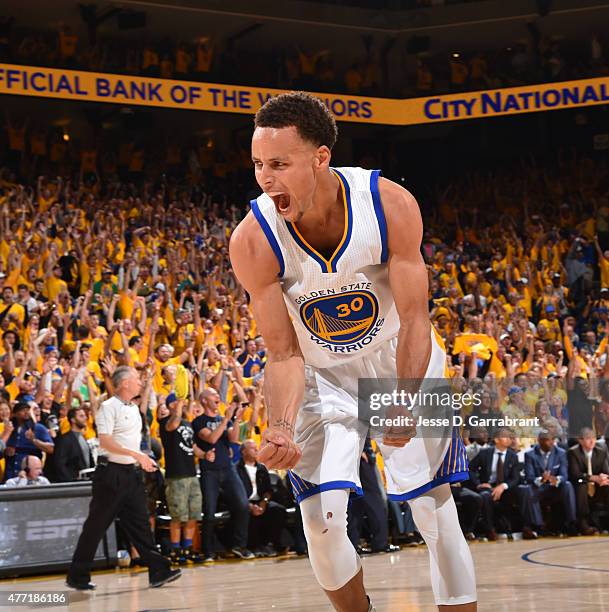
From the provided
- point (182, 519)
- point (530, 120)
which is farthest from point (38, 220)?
point (530, 120)

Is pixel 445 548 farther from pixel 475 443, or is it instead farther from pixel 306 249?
pixel 475 443

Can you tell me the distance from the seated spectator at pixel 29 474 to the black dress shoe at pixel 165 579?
1784 mm

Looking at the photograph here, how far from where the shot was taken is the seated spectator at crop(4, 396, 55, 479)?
10422 mm

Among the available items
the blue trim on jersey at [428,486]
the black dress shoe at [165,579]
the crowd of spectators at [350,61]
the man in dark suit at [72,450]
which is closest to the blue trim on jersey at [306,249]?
the blue trim on jersey at [428,486]

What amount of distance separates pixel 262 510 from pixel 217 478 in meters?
0.68

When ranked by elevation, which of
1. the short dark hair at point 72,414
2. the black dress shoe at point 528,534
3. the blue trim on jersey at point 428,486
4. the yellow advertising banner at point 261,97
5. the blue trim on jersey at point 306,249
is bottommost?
the black dress shoe at point 528,534

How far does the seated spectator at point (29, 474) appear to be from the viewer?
10320mm

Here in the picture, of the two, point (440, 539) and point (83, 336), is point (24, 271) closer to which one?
point (83, 336)

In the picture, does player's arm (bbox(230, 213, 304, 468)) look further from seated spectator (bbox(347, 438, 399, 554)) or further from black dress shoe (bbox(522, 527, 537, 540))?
black dress shoe (bbox(522, 527, 537, 540))

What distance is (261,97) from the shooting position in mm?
22328

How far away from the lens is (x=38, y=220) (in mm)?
16516

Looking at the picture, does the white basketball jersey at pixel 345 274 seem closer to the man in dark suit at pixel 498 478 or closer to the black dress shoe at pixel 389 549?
the black dress shoe at pixel 389 549

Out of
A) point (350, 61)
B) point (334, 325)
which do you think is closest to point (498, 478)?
point (334, 325)

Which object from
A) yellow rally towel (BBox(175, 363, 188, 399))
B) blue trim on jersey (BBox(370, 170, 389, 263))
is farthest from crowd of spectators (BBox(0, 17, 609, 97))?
blue trim on jersey (BBox(370, 170, 389, 263))
